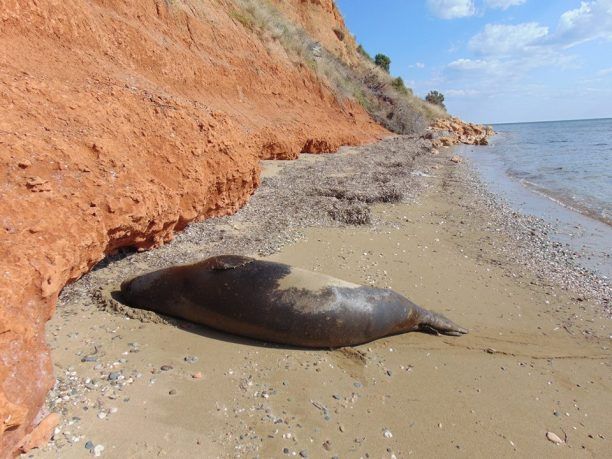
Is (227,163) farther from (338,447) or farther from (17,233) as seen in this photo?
(338,447)

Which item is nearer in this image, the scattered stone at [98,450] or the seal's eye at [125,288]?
the scattered stone at [98,450]

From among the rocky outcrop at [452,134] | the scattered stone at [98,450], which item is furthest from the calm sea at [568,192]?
Result: the scattered stone at [98,450]

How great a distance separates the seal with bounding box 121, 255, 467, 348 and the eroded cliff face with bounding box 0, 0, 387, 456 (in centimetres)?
78

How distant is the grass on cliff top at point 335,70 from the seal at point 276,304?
1308 cm

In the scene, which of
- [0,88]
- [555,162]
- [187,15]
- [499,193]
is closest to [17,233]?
[0,88]

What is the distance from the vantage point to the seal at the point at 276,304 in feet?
12.6

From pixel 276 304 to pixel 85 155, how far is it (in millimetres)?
2486

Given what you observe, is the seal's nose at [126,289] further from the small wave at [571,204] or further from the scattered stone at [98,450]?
the small wave at [571,204]

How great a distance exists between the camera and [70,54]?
20.1 feet

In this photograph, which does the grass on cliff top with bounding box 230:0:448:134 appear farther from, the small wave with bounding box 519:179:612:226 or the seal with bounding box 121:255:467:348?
the seal with bounding box 121:255:467:348

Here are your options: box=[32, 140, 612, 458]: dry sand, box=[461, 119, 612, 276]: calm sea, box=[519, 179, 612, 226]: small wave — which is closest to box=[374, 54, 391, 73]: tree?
box=[461, 119, 612, 276]: calm sea

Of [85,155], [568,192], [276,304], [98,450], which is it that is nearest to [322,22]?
[568,192]

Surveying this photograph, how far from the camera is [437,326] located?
4332 millimetres

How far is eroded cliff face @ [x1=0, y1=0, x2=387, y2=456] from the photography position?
279cm
